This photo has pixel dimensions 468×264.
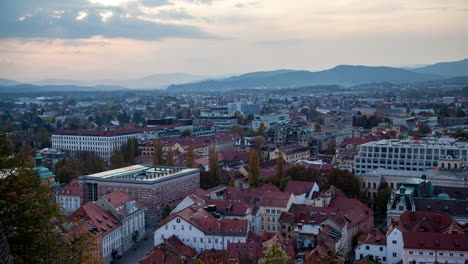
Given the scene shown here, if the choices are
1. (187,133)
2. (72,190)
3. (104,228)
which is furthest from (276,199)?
(187,133)

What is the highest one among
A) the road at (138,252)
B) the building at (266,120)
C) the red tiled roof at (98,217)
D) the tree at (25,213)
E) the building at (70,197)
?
the tree at (25,213)

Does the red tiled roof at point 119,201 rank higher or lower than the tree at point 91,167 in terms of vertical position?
higher

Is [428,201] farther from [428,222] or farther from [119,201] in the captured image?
[119,201]

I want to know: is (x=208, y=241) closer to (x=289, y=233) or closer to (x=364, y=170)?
(x=289, y=233)

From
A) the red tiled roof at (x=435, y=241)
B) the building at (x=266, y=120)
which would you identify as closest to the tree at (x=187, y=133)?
the building at (x=266, y=120)

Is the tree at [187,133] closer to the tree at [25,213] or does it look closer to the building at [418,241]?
the building at [418,241]

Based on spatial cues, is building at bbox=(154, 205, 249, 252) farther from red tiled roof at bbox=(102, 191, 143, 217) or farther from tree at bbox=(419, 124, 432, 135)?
tree at bbox=(419, 124, 432, 135)

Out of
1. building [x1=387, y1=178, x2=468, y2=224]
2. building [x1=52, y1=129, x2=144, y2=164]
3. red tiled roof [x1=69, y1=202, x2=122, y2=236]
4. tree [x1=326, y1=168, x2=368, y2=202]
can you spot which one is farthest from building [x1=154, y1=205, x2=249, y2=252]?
building [x1=52, y1=129, x2=144, y2=164]
